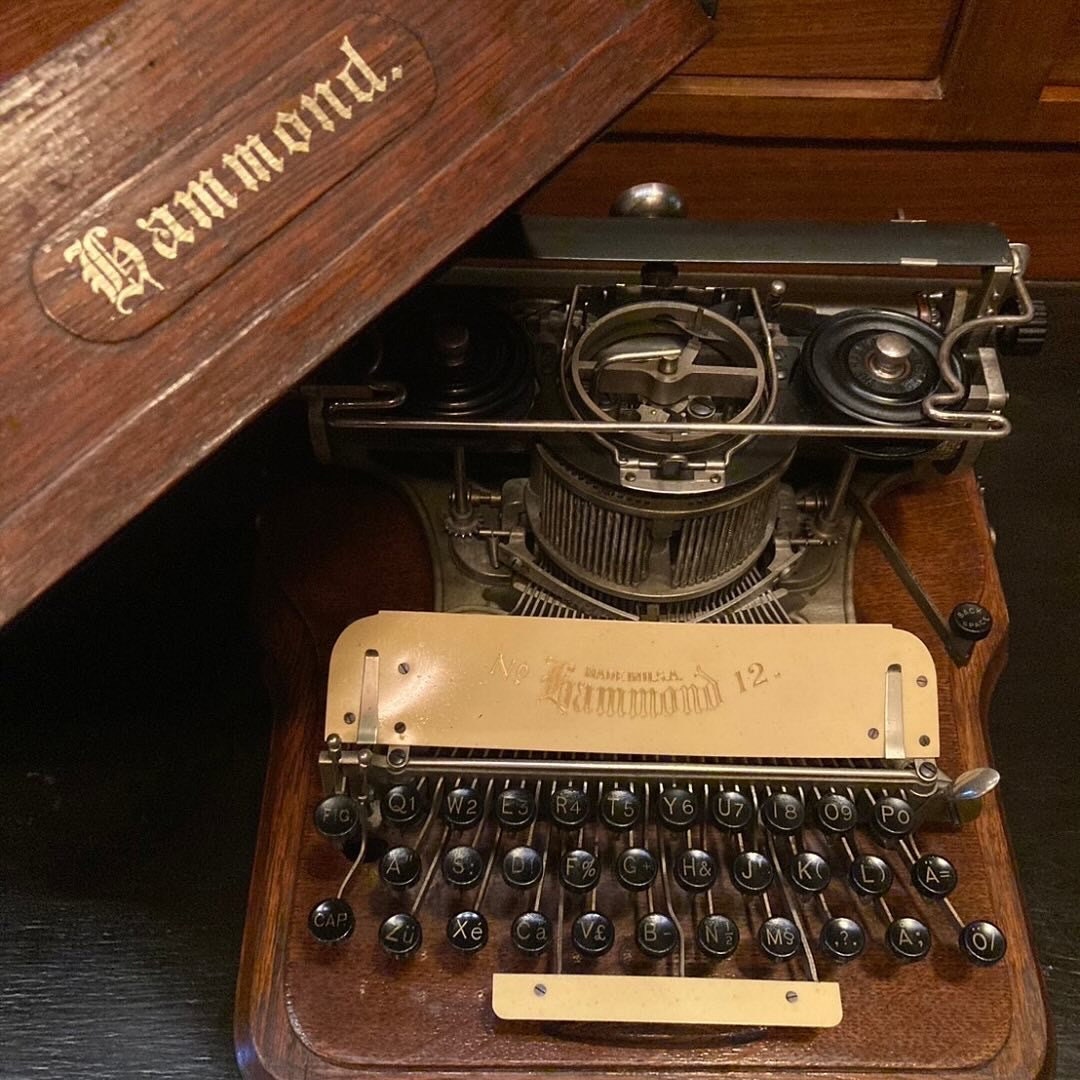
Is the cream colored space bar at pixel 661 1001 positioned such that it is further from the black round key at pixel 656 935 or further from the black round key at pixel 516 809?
the black round key at pixel 516 809

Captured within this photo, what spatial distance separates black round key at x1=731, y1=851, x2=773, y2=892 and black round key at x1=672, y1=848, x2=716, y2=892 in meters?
0.02

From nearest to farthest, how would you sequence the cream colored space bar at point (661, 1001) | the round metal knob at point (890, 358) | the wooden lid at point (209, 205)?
the wooden lid at point (209, 205) < the cream colored space bar at point (661, 1001) < the round metal knob at point (890, 358)

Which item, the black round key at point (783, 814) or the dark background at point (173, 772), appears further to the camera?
the dark background at point (173, 772)

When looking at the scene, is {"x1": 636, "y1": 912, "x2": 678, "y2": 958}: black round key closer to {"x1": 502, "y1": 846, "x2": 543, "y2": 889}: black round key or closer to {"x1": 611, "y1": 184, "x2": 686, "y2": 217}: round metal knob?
{"x1": 502, "y1": 846, "x2": 543, "y2": 889}: black round key

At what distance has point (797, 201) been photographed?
6.04ft

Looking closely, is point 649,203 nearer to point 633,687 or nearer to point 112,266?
point 633,687

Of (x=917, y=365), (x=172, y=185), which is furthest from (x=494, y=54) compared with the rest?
(x=917, y=365)

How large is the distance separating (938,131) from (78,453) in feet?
4.46

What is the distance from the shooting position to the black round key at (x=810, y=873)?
3.85ft

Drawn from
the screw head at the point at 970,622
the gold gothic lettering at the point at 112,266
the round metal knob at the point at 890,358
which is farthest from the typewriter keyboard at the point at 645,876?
the gold gothic lettering at the point at 112,266

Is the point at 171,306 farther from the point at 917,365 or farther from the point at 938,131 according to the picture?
the point at 938,131

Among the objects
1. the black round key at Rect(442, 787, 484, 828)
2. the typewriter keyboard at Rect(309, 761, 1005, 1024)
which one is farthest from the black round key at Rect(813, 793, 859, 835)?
the black round key at Rect(442, 787, 484, 828)

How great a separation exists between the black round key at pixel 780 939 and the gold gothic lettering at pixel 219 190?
83 centimetres

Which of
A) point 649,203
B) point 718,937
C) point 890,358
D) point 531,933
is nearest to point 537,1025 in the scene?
point 531,933
